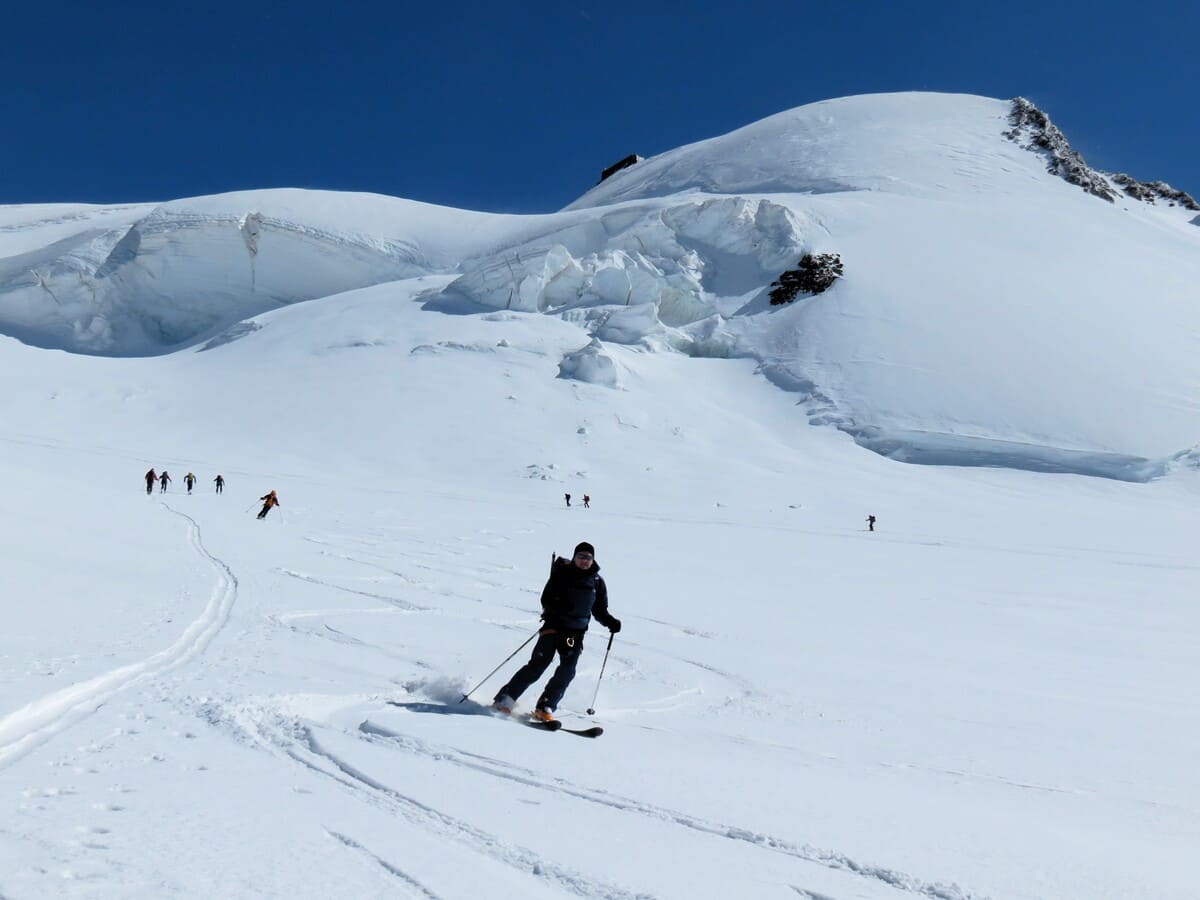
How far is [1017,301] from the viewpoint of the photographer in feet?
145

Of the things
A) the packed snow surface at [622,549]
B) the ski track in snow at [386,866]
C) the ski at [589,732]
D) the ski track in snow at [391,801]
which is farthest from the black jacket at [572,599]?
the ski track in snow at [386,866]

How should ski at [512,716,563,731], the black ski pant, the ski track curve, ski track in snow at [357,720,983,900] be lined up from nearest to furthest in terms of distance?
ski track in snow at [357,720,983,900] < the ski track curve < ski at [512,716,563,731] < the black ski pant

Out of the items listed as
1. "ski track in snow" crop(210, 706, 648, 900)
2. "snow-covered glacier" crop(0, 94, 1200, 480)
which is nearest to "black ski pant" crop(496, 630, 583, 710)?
"ski track in snow" crop(210, 706, 648, 900)

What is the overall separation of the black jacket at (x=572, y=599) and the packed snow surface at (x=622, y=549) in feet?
1.93

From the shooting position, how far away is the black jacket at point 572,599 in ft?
19.0

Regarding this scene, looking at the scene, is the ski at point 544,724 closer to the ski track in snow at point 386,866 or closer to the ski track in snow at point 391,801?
the ski track in snow at point 391,801

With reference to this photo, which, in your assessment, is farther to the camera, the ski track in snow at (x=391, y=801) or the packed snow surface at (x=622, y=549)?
the packed snow surface at (x=622, y=549)

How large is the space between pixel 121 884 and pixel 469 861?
1142 mm

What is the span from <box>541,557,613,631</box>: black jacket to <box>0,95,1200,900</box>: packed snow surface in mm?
588

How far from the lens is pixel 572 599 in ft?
19.1

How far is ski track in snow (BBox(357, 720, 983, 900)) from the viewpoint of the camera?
318 cm

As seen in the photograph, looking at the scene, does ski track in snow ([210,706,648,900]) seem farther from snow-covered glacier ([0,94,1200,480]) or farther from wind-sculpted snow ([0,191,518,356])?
wind-sculpted snow ([0,191,518,356])

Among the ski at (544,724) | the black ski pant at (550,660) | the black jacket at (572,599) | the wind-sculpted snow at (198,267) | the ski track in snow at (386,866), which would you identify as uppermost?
the wind-sculpted snow at (198,267)

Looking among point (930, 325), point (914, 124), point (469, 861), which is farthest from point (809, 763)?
point (914, 124)
